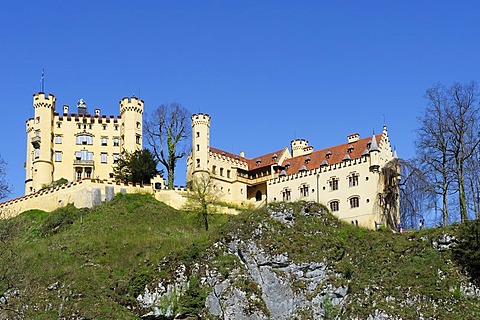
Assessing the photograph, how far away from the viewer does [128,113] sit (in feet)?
274

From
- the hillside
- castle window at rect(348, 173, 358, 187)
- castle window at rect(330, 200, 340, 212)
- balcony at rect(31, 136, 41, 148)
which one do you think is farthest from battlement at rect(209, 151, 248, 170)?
the hillside

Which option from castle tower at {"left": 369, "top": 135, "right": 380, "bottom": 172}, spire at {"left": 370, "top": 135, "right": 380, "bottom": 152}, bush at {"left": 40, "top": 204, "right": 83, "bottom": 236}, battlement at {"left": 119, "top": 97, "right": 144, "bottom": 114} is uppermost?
battlement at {"left": 119, "top": 97, "right": 144, "bottom": 114}

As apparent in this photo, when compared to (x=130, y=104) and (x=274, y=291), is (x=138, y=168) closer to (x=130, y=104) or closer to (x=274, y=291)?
(x=130, y=104)

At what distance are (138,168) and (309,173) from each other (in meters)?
17.1

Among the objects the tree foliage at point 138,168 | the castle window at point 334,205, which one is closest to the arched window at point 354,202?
the castle window at point 334,205

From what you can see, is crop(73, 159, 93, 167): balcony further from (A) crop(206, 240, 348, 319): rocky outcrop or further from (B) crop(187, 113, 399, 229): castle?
(A) crop(206, 240, 348, 319): rocky outcrop

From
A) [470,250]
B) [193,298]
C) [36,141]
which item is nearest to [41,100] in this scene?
[36,141]

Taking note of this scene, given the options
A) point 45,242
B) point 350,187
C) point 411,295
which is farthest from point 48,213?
point 411,295

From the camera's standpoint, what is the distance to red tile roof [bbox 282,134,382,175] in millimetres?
71312

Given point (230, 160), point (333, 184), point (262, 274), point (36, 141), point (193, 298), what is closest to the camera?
point (193, 298)

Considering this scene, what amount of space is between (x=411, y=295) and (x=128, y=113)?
43533 millimetres

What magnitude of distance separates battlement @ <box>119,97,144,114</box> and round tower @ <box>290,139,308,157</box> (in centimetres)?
1727

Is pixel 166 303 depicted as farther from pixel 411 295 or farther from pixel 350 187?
pixel 350 187

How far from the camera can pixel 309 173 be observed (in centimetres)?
7281
